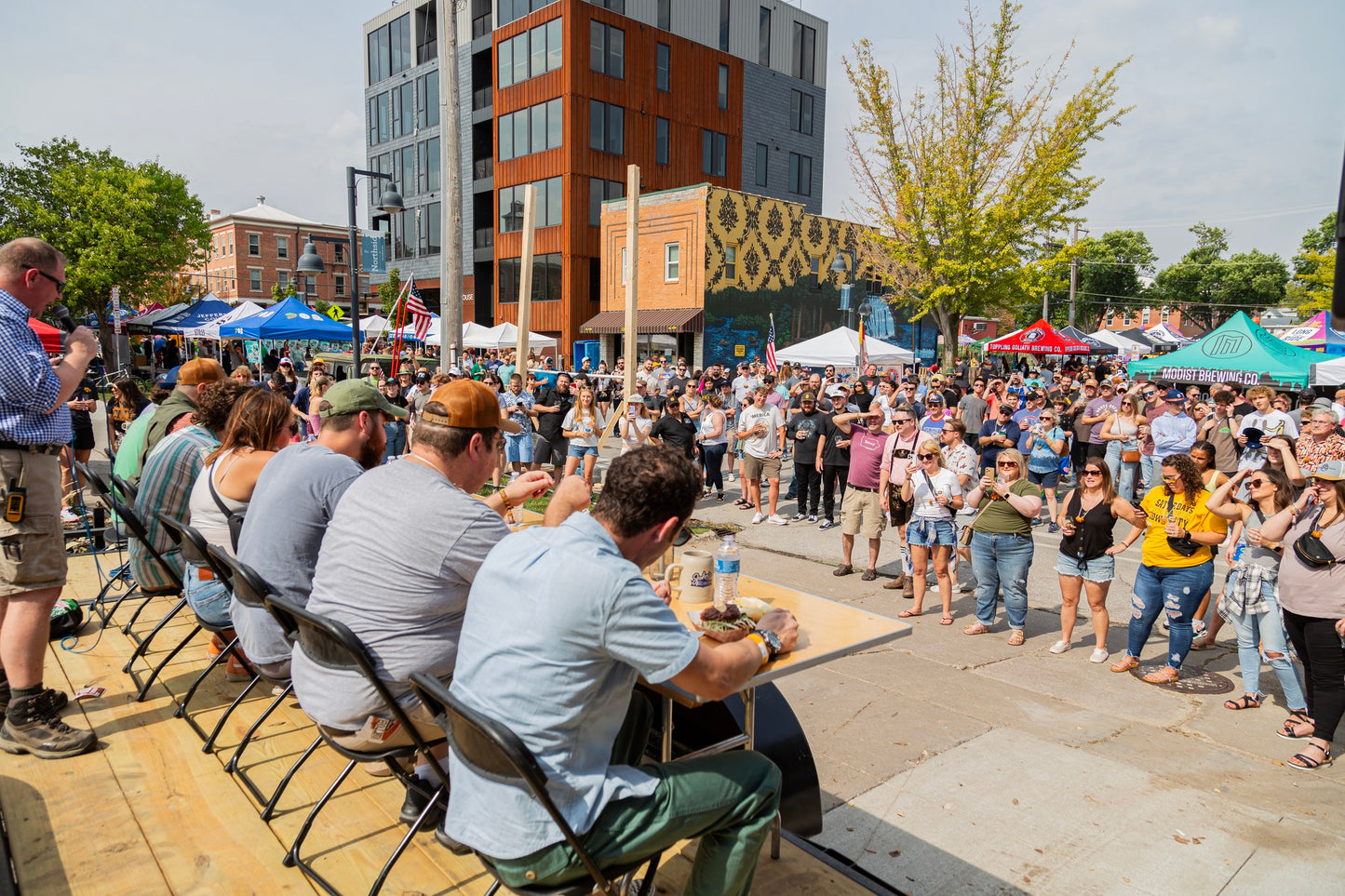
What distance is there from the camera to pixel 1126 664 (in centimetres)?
581

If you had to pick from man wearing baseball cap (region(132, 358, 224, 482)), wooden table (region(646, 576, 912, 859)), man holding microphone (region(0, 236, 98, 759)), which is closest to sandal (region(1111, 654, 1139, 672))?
wooden table (region(646, 576, 912, 859))

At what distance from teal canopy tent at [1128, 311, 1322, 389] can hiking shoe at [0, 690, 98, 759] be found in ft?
57.5

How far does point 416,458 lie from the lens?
102 inches

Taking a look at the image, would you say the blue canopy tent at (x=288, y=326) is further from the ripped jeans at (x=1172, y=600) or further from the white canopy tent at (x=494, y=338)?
the ripped jeans at (x=1172, y=600)

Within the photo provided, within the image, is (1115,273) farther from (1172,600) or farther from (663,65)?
(1172,600)

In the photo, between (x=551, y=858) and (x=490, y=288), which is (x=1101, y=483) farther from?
(x=490, y=288)

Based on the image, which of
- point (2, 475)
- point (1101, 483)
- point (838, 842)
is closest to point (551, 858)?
point (838, 842)

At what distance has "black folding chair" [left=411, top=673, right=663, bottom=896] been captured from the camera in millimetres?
1753

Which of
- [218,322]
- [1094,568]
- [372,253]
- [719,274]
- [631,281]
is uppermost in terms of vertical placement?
[719,274]


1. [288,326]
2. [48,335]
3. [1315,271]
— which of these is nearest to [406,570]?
[48,335]

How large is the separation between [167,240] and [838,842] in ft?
139

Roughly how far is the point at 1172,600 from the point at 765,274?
90.3 feet

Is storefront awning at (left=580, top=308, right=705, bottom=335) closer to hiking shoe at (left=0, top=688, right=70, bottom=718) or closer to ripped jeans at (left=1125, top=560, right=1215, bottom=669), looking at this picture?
ripped jeans at (left=1125, top=560, right=1215, bottom=669)

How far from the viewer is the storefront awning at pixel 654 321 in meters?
30.0
